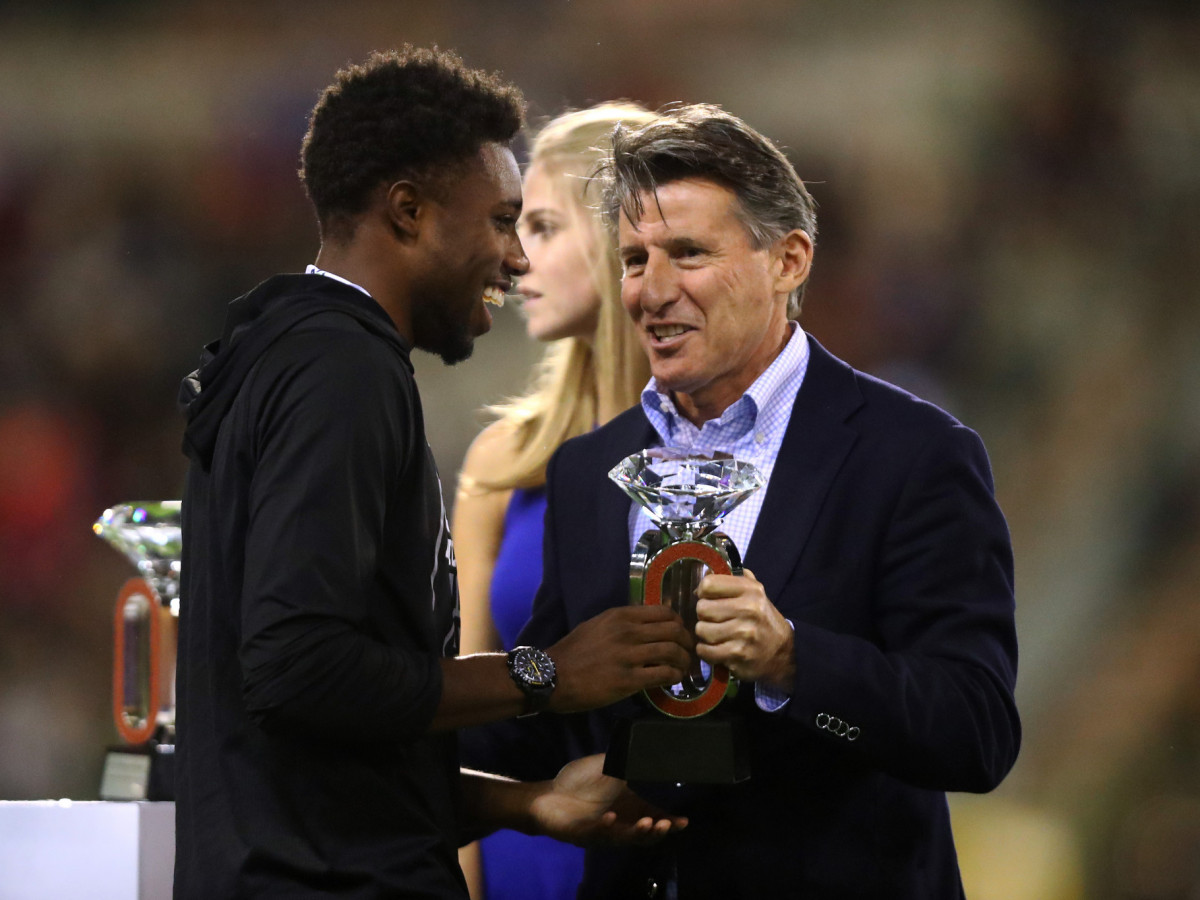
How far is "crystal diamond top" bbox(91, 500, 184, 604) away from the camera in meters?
2.62

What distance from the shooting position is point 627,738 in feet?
5.09

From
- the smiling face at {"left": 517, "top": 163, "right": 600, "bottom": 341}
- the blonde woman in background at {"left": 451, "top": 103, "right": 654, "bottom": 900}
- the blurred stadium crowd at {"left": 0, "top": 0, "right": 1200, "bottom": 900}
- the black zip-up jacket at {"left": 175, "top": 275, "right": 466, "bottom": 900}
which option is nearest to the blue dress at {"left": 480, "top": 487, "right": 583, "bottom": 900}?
the blonde woman in background at {"left": 451, "top": 103, "right": 654, "bottom": 900}

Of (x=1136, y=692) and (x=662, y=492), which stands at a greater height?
(x=662, y=492)

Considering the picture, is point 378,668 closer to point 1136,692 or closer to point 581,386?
point 581,386

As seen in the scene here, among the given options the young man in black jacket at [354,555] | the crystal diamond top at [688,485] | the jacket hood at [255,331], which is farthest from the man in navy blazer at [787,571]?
the jacket hood at [255,331]

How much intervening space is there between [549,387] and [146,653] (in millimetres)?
969

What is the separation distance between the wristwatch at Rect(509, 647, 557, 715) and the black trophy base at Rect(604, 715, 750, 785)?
0.61 ft

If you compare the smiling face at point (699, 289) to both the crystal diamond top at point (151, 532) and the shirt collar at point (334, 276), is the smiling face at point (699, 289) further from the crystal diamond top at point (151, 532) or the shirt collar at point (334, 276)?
the crystal diamond top at point (151, 532)

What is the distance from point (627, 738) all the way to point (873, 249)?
3.41 m

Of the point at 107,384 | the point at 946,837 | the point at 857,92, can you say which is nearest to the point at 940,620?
the point at 946,837

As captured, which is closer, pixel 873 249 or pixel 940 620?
pixel 940 620

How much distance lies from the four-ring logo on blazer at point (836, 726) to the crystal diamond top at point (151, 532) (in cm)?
150

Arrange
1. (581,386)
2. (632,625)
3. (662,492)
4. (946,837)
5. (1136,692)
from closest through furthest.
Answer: (632,625)
(662,492)
(946,837)
(581,386)
(1136,692)

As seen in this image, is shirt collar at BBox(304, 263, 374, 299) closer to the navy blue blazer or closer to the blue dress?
the navy blue blazer
